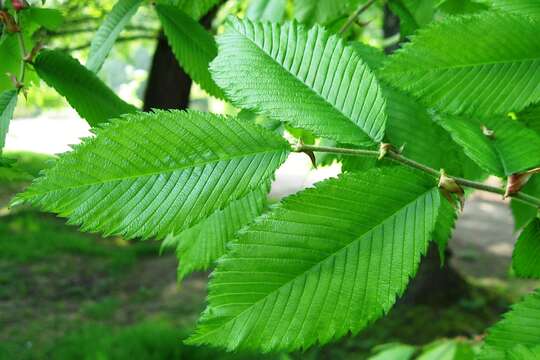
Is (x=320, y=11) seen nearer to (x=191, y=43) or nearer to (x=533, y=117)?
(x=191, y=43)

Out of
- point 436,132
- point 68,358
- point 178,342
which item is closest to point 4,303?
point 68,358

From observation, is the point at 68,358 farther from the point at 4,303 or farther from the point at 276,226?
the point at 276,226

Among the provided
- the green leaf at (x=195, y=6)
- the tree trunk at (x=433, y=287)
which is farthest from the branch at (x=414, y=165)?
the tree trunk at (x=433, y=287)

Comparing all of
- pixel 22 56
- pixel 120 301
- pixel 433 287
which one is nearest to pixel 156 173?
pixel 22 56

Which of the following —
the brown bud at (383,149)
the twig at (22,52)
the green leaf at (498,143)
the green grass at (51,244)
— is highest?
the twig at (22,52)

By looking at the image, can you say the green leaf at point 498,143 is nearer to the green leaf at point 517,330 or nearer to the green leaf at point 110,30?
the green leaf at point 517,330

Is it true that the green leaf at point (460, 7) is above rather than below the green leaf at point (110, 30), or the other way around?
above
